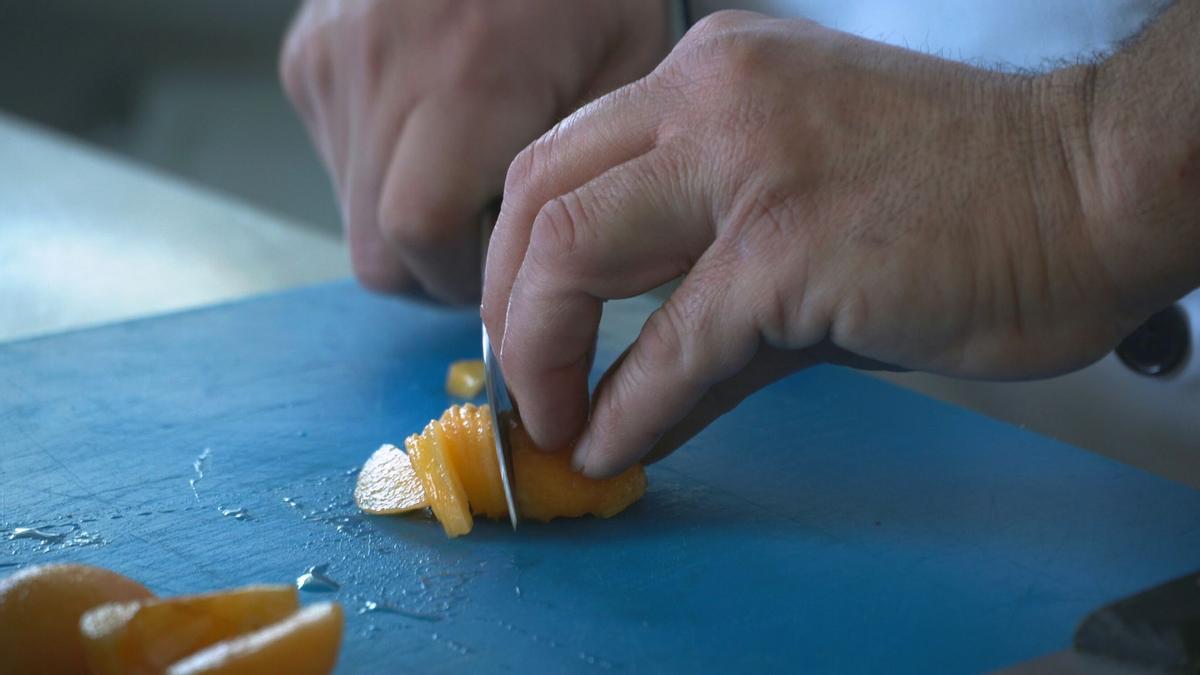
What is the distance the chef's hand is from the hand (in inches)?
22.8

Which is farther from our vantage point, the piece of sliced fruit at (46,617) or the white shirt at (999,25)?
the white shirt at (999,25)

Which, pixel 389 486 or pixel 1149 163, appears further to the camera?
pixel 389 486

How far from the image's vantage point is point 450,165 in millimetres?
1712

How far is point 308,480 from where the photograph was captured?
1352 mm

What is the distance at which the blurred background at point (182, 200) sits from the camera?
1.61 meters

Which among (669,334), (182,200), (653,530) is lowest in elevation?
(653,530)

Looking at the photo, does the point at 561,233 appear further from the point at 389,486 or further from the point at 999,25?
the point at 999,25

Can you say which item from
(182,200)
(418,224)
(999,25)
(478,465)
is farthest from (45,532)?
(182,200)

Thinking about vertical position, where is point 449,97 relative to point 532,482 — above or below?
above

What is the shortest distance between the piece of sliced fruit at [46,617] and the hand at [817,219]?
43cm

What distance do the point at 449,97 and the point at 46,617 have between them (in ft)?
3.20

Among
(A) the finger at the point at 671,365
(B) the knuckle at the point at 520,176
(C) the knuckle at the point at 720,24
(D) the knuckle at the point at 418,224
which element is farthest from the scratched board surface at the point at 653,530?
(C) the knuckle at the point at 720,24

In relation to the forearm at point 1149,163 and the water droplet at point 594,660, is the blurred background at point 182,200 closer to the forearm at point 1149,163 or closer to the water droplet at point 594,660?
the forearm at point 1149,163

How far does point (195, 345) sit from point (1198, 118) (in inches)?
Result: 52.0
